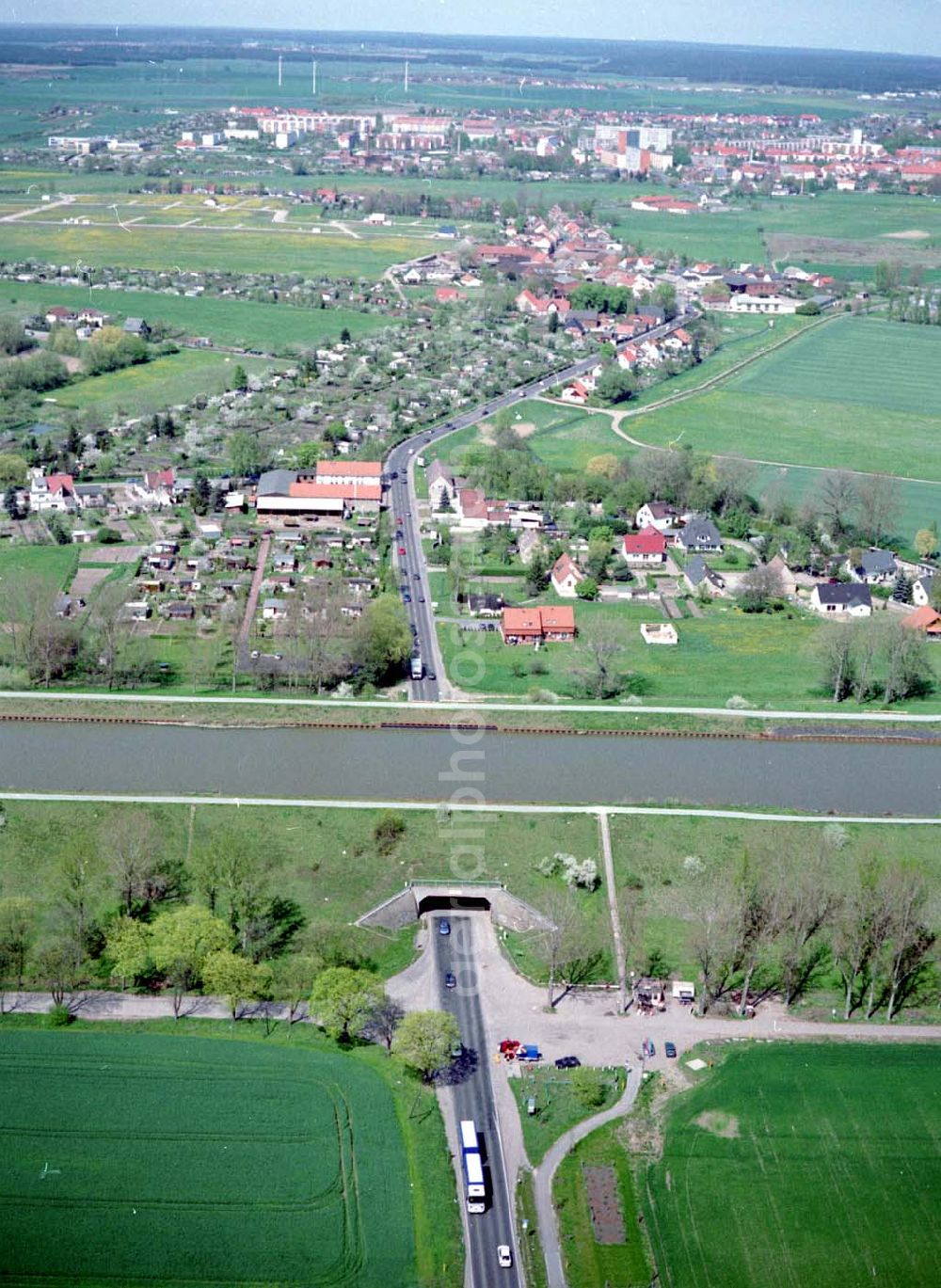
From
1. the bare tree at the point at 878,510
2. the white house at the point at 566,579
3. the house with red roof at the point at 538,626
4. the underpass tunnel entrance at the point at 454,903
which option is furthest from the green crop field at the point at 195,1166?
the bare tree at the point at 878,510

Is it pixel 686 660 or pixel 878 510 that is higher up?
pixel 878 510

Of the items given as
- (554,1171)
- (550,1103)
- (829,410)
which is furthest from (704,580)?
(554,1171)

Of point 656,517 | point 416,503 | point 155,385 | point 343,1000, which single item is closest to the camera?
point 343,1000

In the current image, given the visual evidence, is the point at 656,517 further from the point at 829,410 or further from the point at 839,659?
the point at 829,410

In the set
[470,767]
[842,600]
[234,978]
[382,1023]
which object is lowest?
[470,767]

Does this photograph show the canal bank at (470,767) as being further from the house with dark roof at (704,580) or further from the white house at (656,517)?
the white house at (656,517)

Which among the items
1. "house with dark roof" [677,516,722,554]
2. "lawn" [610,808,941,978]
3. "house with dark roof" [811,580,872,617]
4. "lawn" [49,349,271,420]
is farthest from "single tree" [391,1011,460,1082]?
"lawn" [49,349,271,420]
